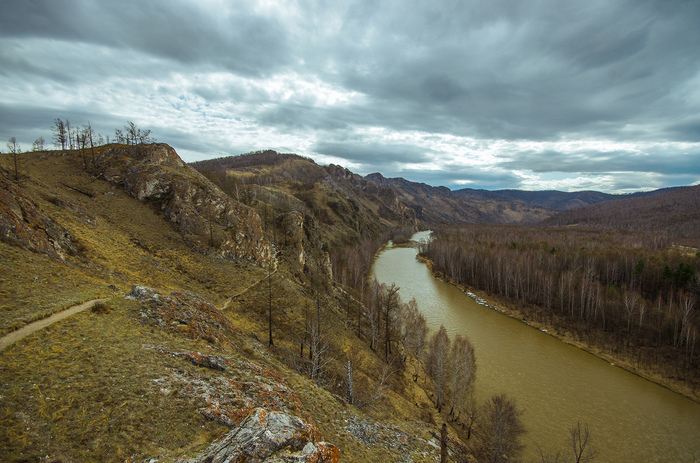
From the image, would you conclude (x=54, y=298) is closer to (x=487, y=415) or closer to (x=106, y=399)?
(x=106, y=399)

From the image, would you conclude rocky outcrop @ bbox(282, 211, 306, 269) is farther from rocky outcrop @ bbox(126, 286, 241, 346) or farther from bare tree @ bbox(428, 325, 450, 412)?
rocky outcrop @ bbox(126, 286, 241, 346)

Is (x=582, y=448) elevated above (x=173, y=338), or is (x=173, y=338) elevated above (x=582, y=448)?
(x=173, y=338)

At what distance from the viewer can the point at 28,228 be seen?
17.4 meters

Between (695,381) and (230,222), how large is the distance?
64.8 m

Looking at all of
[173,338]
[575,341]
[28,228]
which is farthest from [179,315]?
[575,341]

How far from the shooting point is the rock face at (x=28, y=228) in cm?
1618

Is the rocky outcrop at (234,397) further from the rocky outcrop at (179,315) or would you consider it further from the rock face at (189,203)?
the rock face at (189,203)

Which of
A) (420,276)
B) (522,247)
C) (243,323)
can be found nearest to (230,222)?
(243,323)

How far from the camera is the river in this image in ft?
78.7

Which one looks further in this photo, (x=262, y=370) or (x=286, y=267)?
(x=286, y=267)

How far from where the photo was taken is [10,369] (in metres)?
7.70

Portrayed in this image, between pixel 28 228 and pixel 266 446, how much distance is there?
22.6m

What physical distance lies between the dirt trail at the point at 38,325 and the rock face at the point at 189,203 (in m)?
23.6

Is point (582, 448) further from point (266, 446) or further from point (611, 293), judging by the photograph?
point (611, 293)
